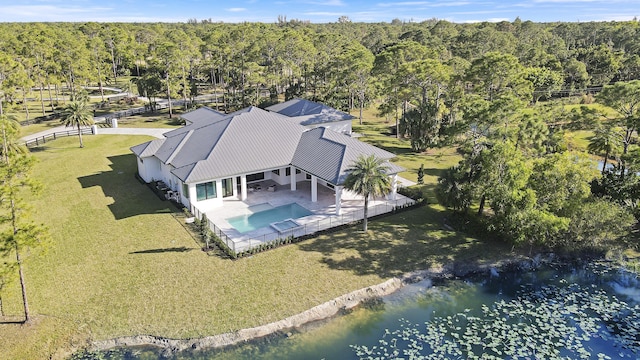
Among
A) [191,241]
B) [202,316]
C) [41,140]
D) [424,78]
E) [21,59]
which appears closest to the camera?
[202,316]

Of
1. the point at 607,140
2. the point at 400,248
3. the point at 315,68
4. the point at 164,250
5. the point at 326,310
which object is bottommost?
the point at 326,310

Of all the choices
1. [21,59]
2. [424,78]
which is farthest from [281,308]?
[21,59]

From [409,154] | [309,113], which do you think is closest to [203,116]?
[309,113]

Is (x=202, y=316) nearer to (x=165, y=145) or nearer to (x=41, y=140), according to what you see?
(x=165, y=145)

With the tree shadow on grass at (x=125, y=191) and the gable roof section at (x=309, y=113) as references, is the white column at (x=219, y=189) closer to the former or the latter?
the tree shadow on grass at (x=125, y=191)

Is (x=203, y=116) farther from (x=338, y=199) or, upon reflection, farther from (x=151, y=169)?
(x=338, y=199)

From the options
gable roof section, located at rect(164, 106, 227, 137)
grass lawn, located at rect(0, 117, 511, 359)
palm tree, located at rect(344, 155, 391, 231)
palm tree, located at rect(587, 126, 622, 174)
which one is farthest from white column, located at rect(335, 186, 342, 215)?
palm tree, located at rect(587, 126, 622, 174)
